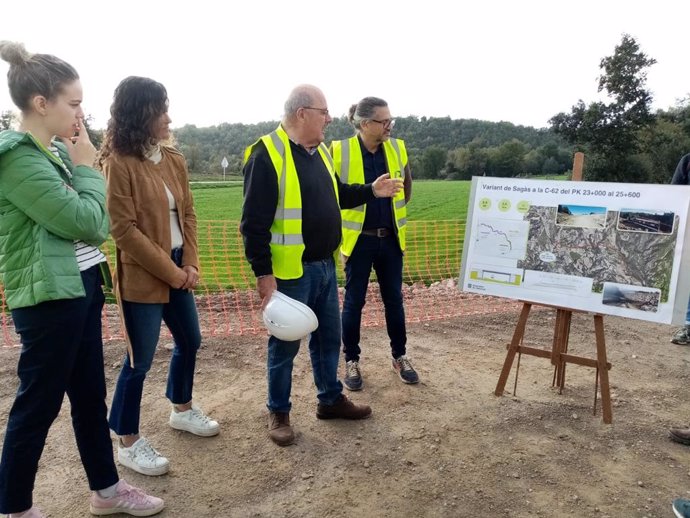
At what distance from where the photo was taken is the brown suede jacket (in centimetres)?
240

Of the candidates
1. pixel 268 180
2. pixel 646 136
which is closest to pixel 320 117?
pixel 268 180

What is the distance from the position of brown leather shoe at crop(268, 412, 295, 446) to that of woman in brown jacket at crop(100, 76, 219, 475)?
623 millimetres

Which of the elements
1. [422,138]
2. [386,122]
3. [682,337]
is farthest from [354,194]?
[422,138]

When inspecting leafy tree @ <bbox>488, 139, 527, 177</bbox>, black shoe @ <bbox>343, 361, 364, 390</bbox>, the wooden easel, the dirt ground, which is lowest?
the dirt ground

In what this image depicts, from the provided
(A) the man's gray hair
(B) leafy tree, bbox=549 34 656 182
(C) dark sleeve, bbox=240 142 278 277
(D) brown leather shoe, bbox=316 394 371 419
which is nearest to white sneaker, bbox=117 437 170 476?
(D) brown leather shoe, bbox=316 394 371 419

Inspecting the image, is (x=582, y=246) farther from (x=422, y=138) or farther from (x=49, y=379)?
(x=422, y=138)

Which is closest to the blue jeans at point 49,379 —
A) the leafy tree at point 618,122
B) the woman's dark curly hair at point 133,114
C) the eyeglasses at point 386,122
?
the woman's dark curly hair at point 133,114

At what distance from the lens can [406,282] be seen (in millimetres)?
8133

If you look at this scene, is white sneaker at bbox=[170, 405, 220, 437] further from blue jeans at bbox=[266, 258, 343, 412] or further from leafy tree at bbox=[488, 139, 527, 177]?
leafy tree at bbox=[488, 139, 527, 177]

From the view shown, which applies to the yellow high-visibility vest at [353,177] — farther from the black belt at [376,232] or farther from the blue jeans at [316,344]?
the blue jeans at [316,344]

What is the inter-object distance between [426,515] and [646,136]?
112 feet

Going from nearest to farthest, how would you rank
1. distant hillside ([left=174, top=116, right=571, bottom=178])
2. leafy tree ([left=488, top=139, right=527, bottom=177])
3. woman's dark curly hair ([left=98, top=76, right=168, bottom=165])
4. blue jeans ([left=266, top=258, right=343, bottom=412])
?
woman's dark curly hair ([left=98, top=76, right=168, bottom=165]) → blue jeans ([left=266, top=258, right=343, bottom=412]) → leafy tree ([left=488, top=139, right=527, bottom=177]) → distant hillside ([left=174, top=116, right=571, bottom=178])

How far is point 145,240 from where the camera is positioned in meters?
2.45

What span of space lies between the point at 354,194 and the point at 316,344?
990 mm
